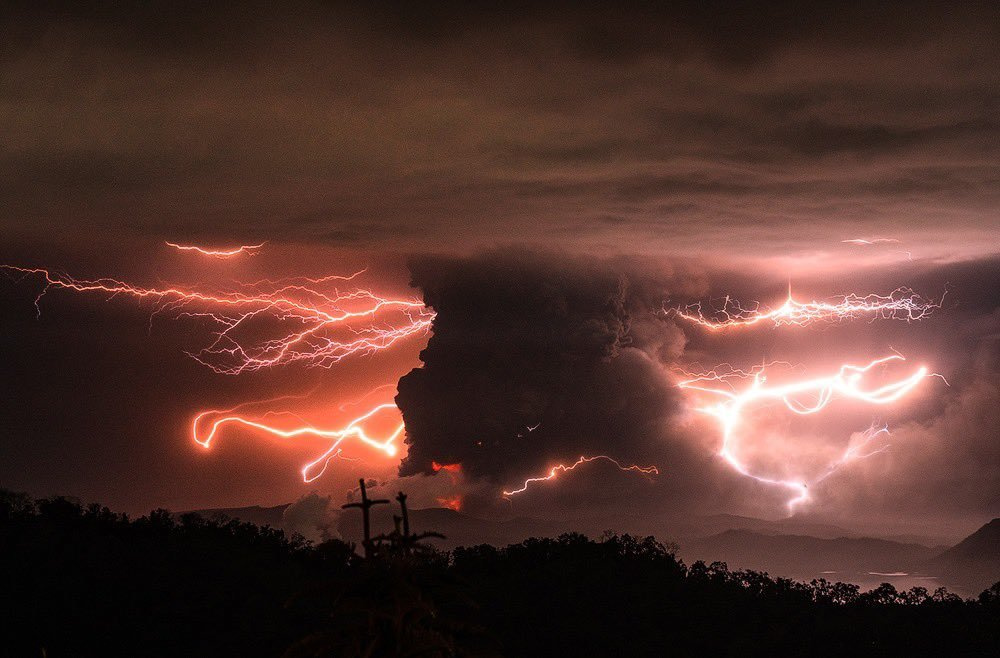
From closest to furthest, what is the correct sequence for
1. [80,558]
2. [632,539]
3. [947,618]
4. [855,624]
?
[80,558]
[855,624]
[947,618]
[632,539]

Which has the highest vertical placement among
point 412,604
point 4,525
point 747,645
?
point 4,525

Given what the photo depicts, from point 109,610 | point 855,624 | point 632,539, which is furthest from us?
point 632,539

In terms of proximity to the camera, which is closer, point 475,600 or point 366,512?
point 366,512

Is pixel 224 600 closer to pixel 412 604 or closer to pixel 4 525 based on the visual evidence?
pixel 4 525

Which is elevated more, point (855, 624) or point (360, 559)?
point (360, 559)

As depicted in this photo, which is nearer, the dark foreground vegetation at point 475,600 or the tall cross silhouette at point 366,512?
the tall cross silhouette at point 366,512

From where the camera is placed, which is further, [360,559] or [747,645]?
[747,645]

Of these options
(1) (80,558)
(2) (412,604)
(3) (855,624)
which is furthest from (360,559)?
(3) (855,624)

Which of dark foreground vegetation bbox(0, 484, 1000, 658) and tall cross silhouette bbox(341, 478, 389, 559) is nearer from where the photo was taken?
tall cross silhouette bbox(341, 478, 389, 559)
